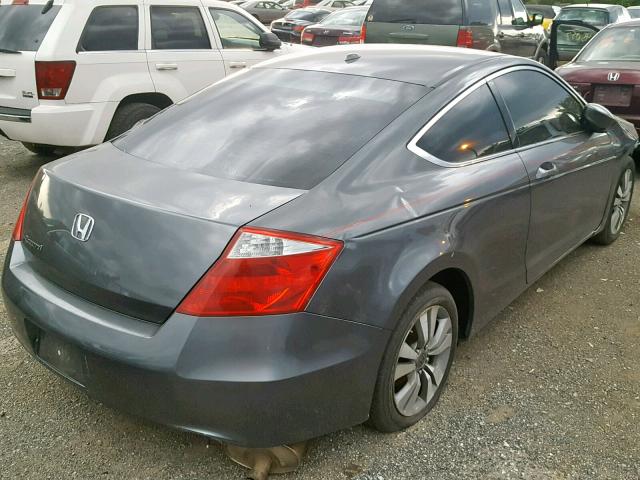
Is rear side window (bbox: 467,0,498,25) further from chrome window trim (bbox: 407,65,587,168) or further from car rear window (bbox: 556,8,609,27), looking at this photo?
car rear window (bbox: 556,8,609,27)

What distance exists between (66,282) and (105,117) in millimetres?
4165

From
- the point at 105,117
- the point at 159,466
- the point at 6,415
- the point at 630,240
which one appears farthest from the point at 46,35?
the point at 630,240

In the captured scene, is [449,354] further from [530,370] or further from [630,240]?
[630,240]

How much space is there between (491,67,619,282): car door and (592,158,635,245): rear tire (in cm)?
46

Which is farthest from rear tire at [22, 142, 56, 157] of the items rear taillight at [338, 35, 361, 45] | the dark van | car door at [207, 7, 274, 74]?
rear taillight at [338, 35, 361, 45]

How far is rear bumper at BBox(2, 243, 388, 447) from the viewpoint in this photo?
211 centimetres

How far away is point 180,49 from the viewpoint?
6.88 meters

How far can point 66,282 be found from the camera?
95.5 inches

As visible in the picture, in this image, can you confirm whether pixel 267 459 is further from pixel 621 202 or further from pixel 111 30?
pixel 111 30

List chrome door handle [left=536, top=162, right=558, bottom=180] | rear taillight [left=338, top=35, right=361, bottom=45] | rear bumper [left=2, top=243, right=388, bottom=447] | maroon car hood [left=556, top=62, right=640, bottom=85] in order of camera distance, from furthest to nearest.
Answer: rear taillight [left=338, top=35, right=361, bottom=45] < maroon car hood [left=556, top=62, right=640, bottom=85] < chrome door handle [left=536, top=162, right=558, bottom=180] < rear bumper [left=2, top=243, right=388, bottom=447]

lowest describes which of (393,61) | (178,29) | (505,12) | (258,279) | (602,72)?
(505,12)

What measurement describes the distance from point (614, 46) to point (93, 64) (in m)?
5.52

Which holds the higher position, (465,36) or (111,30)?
(111,30)

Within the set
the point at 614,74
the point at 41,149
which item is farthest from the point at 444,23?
the point at 41,149
